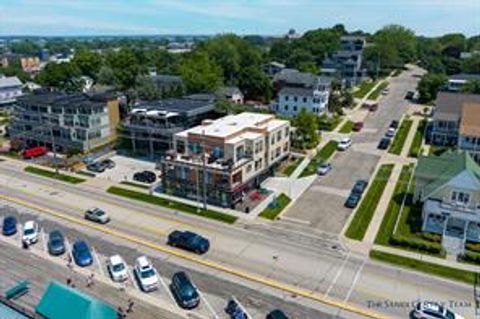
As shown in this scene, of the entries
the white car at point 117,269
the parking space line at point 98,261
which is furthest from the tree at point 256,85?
the white car at point 117,269

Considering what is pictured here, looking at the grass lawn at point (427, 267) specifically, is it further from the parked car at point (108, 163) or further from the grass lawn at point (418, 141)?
the parked car at point (108, 163)

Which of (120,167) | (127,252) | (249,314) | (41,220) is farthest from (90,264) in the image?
(120,167)

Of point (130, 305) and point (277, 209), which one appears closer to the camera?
point (130, 305)

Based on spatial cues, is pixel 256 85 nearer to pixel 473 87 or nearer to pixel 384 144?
pixel 384 144

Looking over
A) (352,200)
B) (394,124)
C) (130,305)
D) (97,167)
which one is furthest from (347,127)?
Answer: (130,305)

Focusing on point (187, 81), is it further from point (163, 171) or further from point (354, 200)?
point (354, 200)

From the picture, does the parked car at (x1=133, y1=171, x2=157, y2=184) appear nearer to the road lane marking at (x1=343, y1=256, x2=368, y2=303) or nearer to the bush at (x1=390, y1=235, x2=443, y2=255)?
the road lane marking at (x1=343, y1=256, x2=368, y2=303)

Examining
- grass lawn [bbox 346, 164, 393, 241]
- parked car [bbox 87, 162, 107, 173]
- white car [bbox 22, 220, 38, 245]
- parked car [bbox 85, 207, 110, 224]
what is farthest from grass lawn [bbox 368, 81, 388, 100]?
white car [bbox 22, 220, 38, 245]
